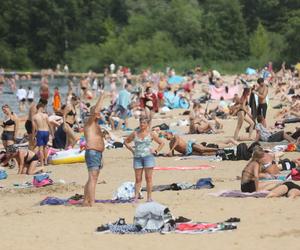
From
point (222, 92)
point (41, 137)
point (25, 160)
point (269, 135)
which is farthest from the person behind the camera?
point (222, 92)

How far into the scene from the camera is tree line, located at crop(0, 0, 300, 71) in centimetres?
6109

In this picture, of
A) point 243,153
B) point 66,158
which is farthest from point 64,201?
point 66,158

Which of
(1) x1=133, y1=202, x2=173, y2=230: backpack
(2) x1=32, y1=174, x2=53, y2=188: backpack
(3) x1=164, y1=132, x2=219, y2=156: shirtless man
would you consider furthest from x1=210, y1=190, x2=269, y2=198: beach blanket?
(3) x1=164, y1=132, x2=219, y2=156: shirtless man

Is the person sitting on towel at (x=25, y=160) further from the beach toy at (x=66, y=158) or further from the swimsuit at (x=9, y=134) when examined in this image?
the swimsuit at (x=9, y=134)

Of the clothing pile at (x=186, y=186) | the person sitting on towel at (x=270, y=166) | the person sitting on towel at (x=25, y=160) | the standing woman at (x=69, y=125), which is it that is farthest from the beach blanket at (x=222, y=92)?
the clothing pile at (x=186, y=186)

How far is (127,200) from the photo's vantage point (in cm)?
1157

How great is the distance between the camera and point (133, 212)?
10.8 m

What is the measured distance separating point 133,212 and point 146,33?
201ft

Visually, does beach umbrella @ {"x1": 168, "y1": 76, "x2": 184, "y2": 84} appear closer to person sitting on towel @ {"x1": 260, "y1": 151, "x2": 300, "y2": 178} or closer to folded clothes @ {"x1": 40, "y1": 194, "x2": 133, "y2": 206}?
person sitting on towel @ {"x1": 260, "y1": 151, "x2": 300, "y2": 178}

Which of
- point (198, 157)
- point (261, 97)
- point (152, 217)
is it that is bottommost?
point (152, 217)

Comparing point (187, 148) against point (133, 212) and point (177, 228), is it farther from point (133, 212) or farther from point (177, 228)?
point (177, 228)

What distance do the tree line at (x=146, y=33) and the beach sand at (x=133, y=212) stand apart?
37736mm

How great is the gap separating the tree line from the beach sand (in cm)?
3774

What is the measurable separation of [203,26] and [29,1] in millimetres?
22336
